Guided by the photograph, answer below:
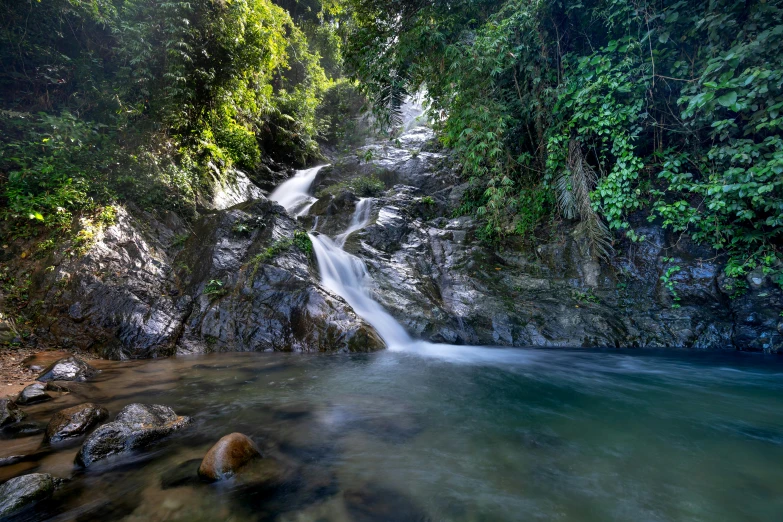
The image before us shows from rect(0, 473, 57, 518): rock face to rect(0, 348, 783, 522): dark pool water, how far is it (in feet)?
0.35

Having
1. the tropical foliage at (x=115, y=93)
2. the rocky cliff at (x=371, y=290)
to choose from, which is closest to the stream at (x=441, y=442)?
the rocky cliff at (x=371, y=290)

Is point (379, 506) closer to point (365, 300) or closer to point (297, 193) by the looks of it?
point (365, 300)

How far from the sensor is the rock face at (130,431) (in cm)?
262

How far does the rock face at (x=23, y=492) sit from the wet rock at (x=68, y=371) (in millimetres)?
2859

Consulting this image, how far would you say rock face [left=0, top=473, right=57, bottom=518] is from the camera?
2039 mm

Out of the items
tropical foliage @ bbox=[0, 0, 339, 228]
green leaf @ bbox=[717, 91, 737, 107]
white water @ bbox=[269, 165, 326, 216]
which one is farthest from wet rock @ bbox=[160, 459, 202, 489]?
white water @ bbox=[269, 165, 326, 216]

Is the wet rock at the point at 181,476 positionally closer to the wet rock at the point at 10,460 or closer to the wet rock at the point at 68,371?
the wet rock at the point at 10,460

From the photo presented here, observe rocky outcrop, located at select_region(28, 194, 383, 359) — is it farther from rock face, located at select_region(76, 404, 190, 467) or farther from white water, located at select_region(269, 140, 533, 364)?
rock face, located at select_region(76, 404, 190, 467)

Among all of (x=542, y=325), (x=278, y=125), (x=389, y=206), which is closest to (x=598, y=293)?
(x=542, y=325)

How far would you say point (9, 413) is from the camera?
319 centimetres

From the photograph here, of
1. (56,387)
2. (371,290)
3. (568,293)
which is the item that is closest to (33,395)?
(56,387)

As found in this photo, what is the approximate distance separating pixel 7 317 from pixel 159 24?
22.6ft

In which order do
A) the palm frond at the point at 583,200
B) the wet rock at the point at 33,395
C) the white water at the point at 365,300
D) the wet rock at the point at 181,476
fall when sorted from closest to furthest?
1. the wet rock at the point at 181,476
2. the wet rock at the point at 33,395
3. the white water at the point at 365,300
4. the palm frond at the point at 583,200

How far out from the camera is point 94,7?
7562 mm
